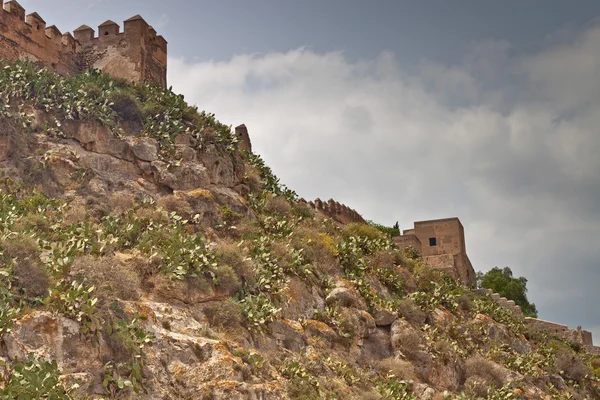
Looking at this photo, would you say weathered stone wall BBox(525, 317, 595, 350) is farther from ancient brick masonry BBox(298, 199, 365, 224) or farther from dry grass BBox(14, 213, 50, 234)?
dry grass BBox(14, 213, 50, 234)

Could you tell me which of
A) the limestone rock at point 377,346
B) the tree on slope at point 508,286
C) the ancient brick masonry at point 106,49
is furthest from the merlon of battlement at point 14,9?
the tree on slope at point 508,286

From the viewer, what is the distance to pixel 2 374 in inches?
423

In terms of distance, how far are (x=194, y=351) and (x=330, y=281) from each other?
8165 mm

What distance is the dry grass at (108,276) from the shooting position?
13.9 meters

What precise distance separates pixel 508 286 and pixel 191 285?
1695 inches

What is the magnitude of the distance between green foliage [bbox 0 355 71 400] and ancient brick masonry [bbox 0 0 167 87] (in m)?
16.9

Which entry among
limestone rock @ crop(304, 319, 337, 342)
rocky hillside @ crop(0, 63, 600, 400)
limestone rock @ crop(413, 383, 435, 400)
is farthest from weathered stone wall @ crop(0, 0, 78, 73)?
limestone rock @ crop(413, 383, 435, 400)

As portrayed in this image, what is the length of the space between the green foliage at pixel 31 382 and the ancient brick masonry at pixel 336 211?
22208mm

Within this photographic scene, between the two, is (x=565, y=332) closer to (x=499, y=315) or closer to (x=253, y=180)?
(x=499, y=315)

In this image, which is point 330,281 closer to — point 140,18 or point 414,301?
point 414,301

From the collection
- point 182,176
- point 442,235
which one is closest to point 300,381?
point 182,176

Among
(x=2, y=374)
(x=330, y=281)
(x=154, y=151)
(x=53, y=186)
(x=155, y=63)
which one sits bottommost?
(x=2, y=374)

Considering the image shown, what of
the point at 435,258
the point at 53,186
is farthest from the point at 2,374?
the point at 435,258

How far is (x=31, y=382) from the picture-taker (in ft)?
34.1
